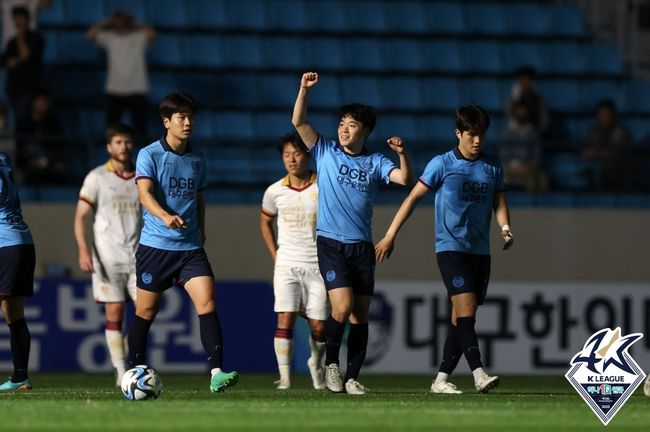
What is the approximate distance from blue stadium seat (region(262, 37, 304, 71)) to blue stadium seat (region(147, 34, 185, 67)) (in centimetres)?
101

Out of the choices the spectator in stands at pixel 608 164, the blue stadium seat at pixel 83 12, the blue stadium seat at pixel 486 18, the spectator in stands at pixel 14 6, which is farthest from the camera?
the blue stadium seat at pixel 486 18

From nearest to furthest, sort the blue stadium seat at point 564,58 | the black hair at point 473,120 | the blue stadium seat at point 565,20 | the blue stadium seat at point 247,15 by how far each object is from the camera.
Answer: the black hair at point 473,120 → the blue stadium seat at point 247,15 → the blue stadium seat at point 564,58 → the blue stadium seat at point 565,20

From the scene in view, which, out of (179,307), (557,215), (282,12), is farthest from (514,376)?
(282,12)

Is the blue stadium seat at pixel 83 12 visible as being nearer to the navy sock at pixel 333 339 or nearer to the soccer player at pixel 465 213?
the soccer player at pixel 465 213

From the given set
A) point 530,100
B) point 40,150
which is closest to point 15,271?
point 40,150

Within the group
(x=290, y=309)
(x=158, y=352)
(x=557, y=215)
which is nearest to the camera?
(x=290, y=309)

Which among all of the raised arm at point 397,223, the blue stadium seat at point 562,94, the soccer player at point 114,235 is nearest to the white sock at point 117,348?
the soccer player at point 114,235

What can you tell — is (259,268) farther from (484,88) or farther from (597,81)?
(597,81)

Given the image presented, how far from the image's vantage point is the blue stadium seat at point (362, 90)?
19.1m

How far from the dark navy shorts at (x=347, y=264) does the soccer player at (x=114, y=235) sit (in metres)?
2.49

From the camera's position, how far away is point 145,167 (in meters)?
10.5

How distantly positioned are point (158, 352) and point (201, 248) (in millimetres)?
5649

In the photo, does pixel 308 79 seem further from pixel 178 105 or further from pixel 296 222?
pixel 296 222

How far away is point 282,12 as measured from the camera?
19.9 m
